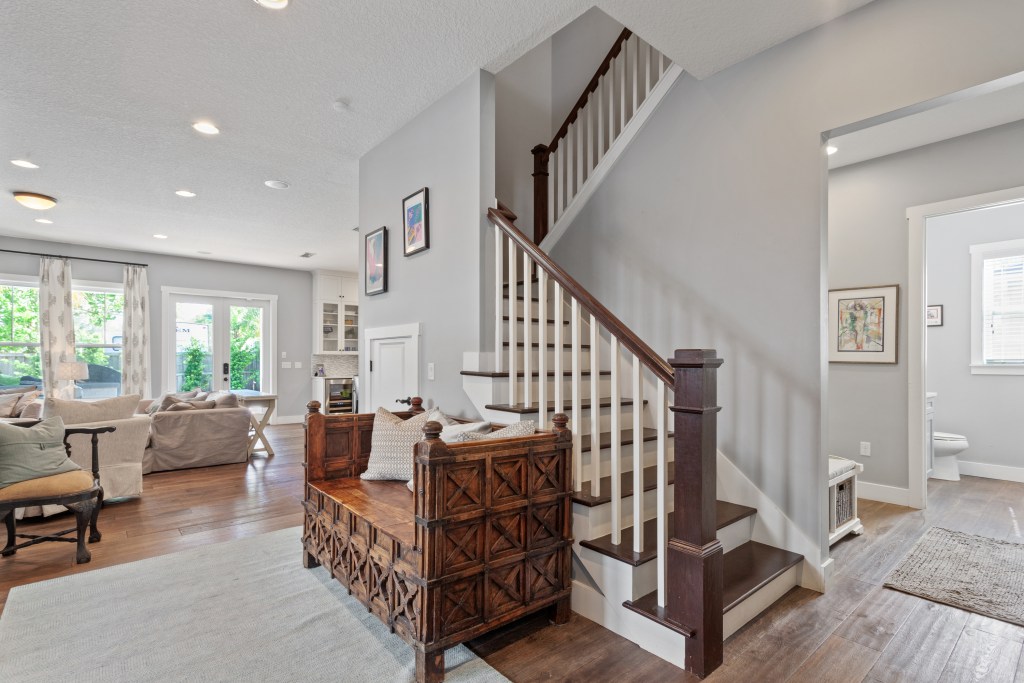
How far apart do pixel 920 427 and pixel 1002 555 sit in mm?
1096

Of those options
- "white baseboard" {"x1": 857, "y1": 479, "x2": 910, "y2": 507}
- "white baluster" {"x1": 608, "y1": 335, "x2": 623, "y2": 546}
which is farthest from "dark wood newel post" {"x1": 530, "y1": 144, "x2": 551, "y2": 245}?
"white baseboard" {"x1": 857, "y1": 479, "x2": 910, "y2": 507}

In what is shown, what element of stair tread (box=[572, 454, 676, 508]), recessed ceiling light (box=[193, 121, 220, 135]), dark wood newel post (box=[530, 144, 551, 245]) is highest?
recessed ceiling light (box=[193, 121, 220, 135])

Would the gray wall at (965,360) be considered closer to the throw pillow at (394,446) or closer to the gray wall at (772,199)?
the gray wall at (772,199)

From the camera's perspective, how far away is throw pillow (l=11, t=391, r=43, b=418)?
4781 mm

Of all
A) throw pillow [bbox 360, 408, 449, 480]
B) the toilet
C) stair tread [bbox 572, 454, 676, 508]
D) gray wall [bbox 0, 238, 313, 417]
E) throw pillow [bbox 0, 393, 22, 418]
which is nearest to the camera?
stair tread [bbox 572, 454, 676, 508]

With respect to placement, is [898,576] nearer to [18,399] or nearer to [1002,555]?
Result: [1002,555]

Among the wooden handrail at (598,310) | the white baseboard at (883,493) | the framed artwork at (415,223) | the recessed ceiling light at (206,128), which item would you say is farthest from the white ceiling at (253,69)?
the white baseboard at (883,493)

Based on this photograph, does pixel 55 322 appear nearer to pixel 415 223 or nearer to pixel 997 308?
pixel 415 223

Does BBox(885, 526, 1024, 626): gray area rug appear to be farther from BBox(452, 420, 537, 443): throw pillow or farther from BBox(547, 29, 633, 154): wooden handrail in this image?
BBox(547, 29, 633, 154): wooden handrail

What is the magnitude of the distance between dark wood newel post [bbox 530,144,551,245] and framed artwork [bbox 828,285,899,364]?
2597 millimetres

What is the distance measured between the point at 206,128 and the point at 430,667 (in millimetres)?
3644

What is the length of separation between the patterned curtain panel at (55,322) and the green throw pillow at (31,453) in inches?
179

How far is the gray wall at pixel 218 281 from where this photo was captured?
6.68 metres

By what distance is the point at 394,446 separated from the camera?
273 centimetres
